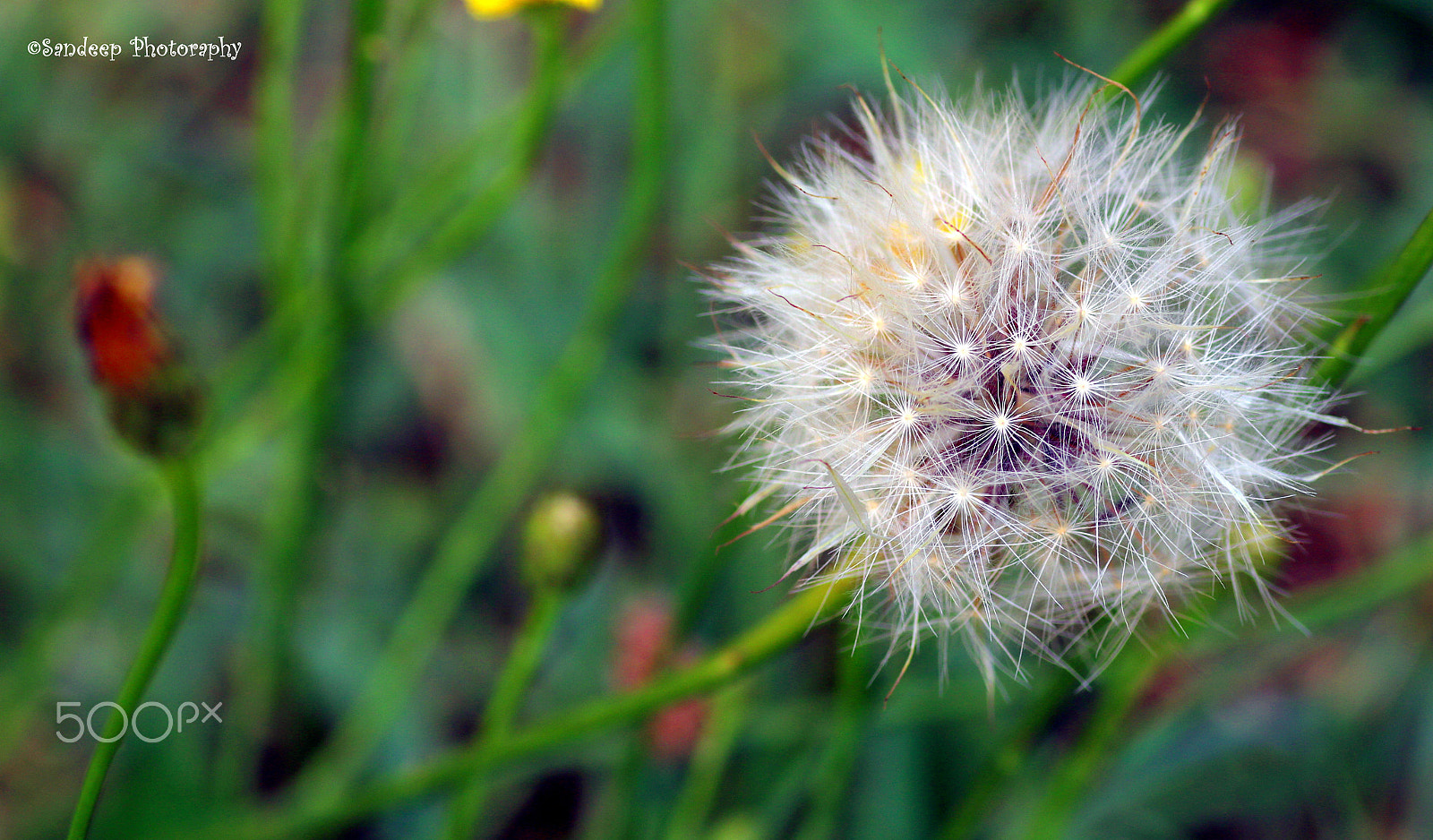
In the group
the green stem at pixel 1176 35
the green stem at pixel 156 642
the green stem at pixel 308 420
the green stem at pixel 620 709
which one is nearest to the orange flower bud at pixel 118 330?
the green stem at pixel 156 642

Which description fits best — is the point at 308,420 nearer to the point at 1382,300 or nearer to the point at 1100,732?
the point at 1100,732

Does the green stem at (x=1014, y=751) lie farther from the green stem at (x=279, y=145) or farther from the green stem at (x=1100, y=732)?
the green stem at (x=279, y=145)

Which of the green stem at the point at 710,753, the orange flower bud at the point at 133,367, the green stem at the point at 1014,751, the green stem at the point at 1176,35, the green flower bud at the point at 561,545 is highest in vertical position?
the green stem at the point at 1176,35

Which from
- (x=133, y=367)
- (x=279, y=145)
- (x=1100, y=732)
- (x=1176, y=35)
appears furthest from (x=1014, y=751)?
(x=279, y=145)

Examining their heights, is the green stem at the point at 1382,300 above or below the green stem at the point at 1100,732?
above

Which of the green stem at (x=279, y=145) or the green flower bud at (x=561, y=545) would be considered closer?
the green flower bud at (x=561, y=545)

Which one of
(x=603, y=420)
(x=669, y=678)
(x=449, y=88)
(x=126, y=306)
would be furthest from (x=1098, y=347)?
(x=449, y=88)

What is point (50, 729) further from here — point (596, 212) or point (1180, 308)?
point (1180, 308)
